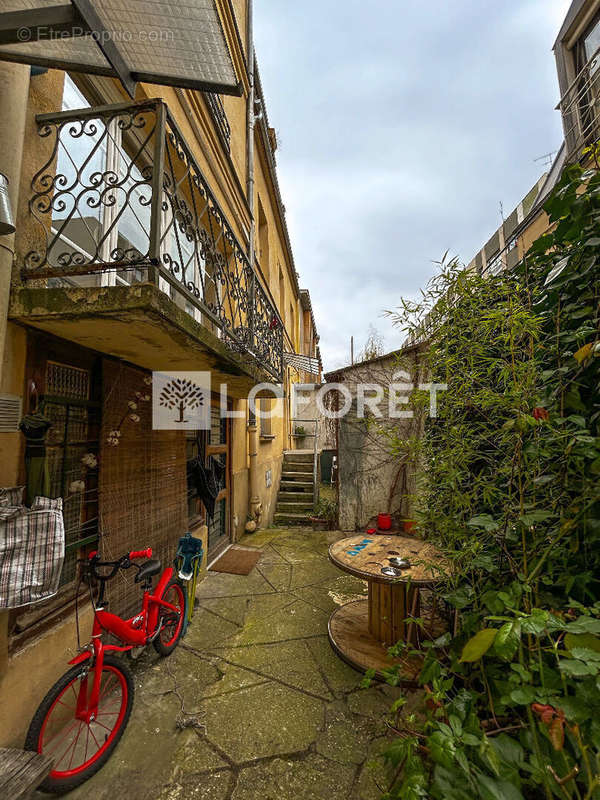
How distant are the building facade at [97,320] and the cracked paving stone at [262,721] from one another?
4.12ft

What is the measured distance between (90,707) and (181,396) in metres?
2.91

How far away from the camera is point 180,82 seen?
6.33 ft

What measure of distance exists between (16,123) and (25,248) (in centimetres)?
73

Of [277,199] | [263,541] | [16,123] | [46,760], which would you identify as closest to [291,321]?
[277,199]

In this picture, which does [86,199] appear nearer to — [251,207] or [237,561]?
[251,207]

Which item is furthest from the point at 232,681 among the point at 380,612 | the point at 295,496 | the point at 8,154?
the point at 295,496

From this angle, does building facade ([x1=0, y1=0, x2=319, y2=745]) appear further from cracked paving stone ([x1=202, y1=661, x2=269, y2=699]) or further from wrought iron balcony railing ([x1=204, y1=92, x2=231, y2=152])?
cracked paving stone ([x1=202, y1=661, x2=269, y2=699])

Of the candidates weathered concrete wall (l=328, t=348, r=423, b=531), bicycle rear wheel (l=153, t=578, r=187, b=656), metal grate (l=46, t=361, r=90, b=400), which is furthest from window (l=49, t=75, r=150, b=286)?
weathered concrete wall (l=328, t=348, r=423, b=531)

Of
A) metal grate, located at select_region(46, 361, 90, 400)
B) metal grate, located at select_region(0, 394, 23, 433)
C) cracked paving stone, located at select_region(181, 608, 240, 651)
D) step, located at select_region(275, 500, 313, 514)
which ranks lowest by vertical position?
cracked paving stone, located at select_region(181, 608, 240, 651)

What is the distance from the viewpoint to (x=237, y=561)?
18.8ft

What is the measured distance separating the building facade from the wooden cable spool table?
7.03ft

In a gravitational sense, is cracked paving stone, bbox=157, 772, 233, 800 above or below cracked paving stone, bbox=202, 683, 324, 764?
above

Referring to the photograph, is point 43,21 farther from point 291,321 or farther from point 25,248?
point 291,321

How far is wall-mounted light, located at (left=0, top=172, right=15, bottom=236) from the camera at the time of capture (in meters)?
1.84
